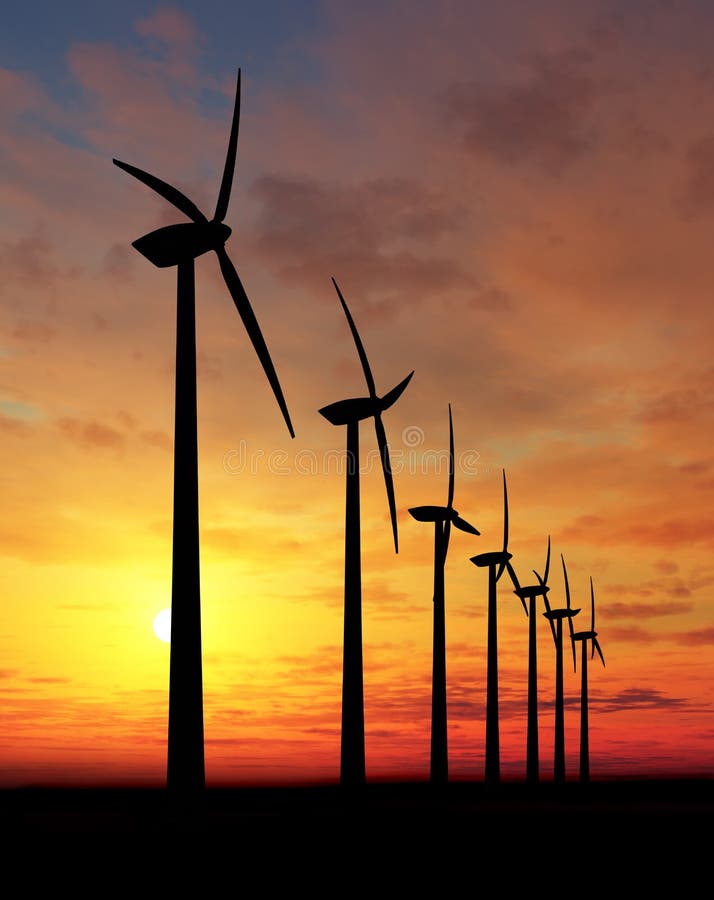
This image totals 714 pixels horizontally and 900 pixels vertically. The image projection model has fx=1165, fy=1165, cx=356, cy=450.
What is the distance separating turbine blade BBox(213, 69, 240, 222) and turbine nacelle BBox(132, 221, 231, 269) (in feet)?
7.91

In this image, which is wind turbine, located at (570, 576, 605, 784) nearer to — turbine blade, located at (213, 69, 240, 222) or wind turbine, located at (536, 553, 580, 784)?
Result: wind turbine, located at (536, 553, 580, 784)

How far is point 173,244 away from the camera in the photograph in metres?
42.5

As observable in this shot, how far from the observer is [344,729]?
52.3m

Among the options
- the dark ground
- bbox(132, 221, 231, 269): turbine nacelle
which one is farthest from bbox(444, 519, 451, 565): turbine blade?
bbox(132, 221, 231, 269): turbine nacelle

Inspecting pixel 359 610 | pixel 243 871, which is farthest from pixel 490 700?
pixel 243 871

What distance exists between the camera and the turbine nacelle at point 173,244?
42.4 metres

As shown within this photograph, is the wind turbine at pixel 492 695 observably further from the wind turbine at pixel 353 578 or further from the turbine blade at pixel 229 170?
the turbine blade at pixel 229 170

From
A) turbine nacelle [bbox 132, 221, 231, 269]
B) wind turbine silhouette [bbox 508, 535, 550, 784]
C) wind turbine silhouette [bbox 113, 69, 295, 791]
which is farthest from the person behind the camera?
wind turbine silhouette [bbox 508, 535, 550, 784]

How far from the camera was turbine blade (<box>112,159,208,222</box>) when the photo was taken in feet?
148

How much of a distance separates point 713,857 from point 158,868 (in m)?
16.4

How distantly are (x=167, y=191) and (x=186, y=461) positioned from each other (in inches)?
506

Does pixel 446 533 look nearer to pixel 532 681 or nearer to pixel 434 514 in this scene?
pixel 434 514

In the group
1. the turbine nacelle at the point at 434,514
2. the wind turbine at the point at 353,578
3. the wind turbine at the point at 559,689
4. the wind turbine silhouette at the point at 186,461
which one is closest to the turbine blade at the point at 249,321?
the wind turbine silhouette at the point at 186,461

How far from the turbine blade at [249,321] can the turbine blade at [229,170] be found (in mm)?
1817
